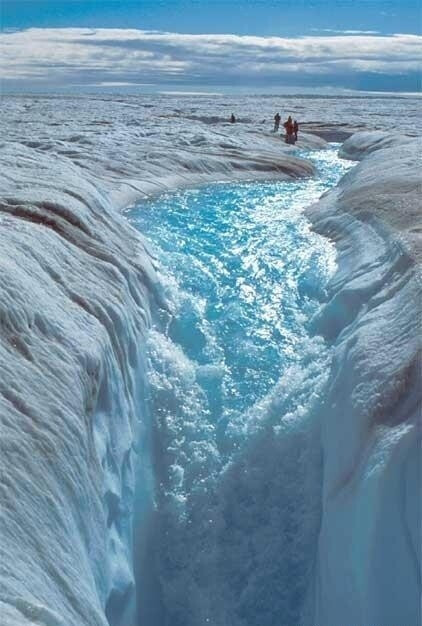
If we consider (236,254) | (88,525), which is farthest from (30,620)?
(236,254)

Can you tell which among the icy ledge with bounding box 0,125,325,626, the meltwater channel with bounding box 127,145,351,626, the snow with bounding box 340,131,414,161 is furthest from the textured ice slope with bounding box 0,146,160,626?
the snow with bounding box 340,131,414,161

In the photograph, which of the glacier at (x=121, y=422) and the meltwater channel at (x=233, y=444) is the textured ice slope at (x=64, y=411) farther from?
the meltwater channel at (x=233, y=444)

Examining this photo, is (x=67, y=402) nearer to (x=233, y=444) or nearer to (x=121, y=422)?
(x=121, y=422)

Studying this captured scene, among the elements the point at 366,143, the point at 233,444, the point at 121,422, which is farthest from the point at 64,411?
the point at 366,143

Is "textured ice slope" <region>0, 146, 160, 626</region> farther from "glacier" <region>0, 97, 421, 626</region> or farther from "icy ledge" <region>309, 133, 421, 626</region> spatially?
"icy ledge" <region>309, 133, 421, 626</region>

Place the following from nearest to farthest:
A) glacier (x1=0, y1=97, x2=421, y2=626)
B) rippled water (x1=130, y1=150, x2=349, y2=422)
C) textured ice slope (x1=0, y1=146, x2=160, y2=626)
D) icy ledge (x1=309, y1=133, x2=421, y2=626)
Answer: textured ice slope (x1=0, y1=146, x2=160, y2=626), glacier (x1=0, y1=97, x2=421, y2=626), icy ledge (x1=309, y1=133, x2=421, y2=626), rippled water (x1=130, y1=150, x2=349, y2=422)

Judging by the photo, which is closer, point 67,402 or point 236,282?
point 67,402
